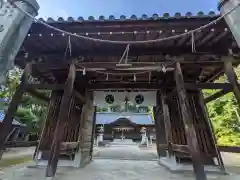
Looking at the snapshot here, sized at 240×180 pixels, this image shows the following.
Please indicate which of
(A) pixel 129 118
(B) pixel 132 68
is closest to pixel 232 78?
(B) pixel 132 68

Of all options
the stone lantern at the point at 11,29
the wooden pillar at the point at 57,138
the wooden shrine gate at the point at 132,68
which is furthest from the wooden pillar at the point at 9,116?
the stone lantern at the point at 11,29

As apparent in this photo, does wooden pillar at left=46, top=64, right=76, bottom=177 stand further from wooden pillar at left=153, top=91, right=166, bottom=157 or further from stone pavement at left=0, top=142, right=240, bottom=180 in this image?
wooden pillar at left=153, top=91, right=166, bottom=157

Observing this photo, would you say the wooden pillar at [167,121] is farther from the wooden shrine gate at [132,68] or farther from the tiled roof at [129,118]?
→ the tiled roof at [129,118]

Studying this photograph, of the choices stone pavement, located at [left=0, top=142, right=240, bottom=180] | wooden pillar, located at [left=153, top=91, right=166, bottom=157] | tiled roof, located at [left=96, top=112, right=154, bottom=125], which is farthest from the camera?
tiled roof, located at [left=96, top=112, right=154, bottom=125]

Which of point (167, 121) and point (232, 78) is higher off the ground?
point (232, 78)

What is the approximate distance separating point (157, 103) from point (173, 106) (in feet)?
A: 3.65

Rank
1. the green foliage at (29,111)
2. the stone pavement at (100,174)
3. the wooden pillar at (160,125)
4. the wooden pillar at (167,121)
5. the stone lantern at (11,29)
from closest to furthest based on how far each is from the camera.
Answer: the stone lantern at (11,29), the stone pavement at (100,174), the wooden pillar at (167,121), the wooden pillar at (160,125), the green foliage at (29,111)

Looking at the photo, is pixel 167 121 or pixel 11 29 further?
pixel 167 121

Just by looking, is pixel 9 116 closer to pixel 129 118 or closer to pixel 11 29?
pixel 11 29

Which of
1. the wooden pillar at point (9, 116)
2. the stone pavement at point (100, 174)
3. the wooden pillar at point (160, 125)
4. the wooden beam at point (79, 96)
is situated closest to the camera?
the wooden pillar at point (9, 116)

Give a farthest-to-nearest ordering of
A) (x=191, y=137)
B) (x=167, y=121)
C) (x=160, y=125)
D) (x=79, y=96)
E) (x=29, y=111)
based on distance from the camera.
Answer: (x=29, y=111)
(x=160, y=125)
(x=167, y=121)
(x=79, y=96)
(x=191, y=137)

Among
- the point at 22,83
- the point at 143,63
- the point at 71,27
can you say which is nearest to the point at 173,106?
the point at 143,63

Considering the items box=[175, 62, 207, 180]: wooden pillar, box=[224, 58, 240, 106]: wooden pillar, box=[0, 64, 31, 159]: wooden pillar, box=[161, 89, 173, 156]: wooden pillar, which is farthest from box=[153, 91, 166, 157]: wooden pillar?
box=[0, 64, 31, 159]: wooden pillar

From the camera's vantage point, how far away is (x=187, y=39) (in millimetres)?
4668
